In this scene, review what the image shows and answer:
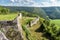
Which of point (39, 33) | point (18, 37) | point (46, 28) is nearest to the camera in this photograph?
point (18, 37)

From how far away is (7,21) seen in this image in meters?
9.70

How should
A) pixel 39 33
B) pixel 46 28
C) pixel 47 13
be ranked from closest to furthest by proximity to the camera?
pixel 39 33
pixel 46 28
pixel 47 13

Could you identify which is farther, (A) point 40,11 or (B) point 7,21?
(A) point 40,11

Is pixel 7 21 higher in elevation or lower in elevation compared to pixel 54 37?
higher

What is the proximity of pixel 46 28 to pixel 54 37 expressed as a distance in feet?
4.16

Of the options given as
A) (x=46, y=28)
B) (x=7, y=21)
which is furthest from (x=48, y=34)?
(x=7, y=21)

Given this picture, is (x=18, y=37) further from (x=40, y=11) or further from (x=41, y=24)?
(x=40, y=11)

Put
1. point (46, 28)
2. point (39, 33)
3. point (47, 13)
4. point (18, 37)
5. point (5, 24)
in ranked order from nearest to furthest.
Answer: point (18, 37), point (5, 24), point (39, 33), point (46, 28), point (47, 13)

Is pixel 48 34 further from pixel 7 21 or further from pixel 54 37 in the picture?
pixel 7 21

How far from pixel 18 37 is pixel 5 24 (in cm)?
88

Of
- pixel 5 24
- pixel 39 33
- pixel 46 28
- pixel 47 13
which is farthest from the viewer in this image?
pixel 47 13

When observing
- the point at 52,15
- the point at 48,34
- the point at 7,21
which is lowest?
the point at 52,15

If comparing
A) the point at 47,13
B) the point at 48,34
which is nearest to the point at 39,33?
the point at 48,34

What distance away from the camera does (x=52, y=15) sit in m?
33.2
